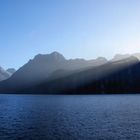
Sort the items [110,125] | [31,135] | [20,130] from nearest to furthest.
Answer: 1. [31,135]
2. [20,130]
3. [110,125]

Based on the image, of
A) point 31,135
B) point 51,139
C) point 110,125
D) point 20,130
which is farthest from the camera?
point 110,125

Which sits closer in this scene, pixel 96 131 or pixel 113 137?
pixel 113 137

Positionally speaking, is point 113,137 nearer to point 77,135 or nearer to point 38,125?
point 77,135

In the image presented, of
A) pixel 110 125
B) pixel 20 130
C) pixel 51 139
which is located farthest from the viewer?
pixel 110 125

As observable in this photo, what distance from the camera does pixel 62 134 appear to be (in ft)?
221

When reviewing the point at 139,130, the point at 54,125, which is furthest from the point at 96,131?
the point at 54,125

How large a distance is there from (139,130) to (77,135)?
17.3m

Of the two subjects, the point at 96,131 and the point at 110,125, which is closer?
the point at 96,131

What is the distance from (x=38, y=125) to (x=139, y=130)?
1230 inches

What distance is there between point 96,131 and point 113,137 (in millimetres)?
8673

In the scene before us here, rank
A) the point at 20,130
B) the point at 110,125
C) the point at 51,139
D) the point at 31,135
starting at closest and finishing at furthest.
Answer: the point at 51,139, the point at 31,135, the point at 20,130, the point at 110,125

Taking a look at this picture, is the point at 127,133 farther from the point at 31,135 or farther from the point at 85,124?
the point at 31,135

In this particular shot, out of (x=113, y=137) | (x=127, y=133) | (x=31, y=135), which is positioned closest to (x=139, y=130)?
(x=127, y=133)

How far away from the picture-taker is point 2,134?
2655 inches
